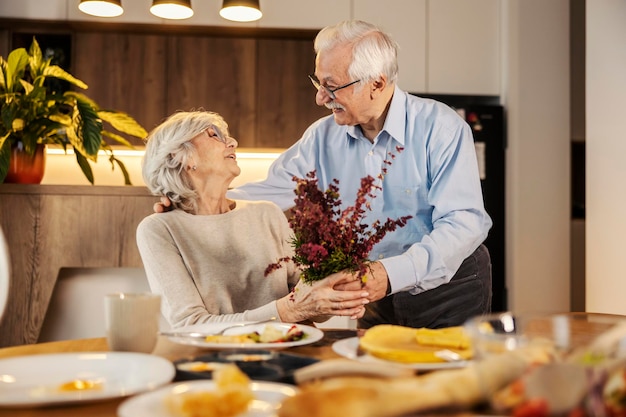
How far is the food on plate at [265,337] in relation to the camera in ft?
3.83

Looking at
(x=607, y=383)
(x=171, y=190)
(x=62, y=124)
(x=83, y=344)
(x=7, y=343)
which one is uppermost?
(x=62, y=124)

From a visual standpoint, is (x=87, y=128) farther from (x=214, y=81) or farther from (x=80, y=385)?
(x=80, y=385)

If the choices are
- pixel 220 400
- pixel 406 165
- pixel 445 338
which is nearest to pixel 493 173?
pixel 406 165

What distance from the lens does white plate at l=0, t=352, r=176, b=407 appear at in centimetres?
85

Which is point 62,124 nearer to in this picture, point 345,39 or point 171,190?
point 171,190

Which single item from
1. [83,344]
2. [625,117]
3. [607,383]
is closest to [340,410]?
[607,383]

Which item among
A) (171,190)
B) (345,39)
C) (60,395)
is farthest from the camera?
(345,39)

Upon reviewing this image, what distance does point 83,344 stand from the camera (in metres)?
1.27

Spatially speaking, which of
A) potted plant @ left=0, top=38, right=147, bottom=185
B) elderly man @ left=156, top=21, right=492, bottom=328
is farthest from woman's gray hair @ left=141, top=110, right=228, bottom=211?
potted plant @ left=0, top=38, right=147, bottom=185

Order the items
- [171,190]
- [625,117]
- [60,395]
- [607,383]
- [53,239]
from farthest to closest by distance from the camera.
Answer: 1. [625,117]
2. [53,239]
3. [171,190]
4. [60,395]
5. [607,383]

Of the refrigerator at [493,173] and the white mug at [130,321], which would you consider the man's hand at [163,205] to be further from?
the refrigerator at [493,173]

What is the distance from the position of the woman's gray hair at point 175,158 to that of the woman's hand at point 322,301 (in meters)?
0.53

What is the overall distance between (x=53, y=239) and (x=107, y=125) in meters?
1.75

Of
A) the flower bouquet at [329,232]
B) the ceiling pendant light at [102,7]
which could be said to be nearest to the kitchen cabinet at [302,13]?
the ceiling pendant light at [102,7]
